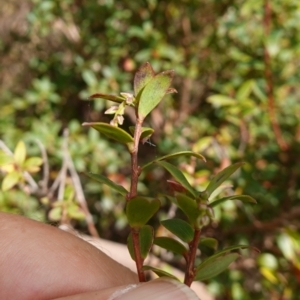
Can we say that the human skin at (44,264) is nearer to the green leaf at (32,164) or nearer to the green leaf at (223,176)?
the green leaf at (32,164)

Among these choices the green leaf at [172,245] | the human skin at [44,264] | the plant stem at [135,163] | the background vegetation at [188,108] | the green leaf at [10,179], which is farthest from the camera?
the background vegetation at [188,108]

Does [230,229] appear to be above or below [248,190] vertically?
below


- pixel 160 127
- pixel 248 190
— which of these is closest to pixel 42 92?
pixel 160 127


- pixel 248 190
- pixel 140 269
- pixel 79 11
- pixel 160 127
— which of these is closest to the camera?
pixel 140 269

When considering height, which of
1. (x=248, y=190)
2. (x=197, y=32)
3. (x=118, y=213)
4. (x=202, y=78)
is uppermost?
(x=197, y=32)

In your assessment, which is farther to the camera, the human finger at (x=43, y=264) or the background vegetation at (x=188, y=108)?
the background vegetation at (x=188, y=108)

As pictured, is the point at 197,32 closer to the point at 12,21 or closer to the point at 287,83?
the point at 287,83

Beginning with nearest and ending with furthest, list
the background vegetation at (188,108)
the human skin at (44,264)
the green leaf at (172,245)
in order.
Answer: the green leaf at (172,245) → the human skin at (44,264) → the background vegetation at (188,108)

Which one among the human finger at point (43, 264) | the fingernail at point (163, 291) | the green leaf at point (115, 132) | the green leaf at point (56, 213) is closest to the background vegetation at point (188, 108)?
the green leaf at point (56, 213)
